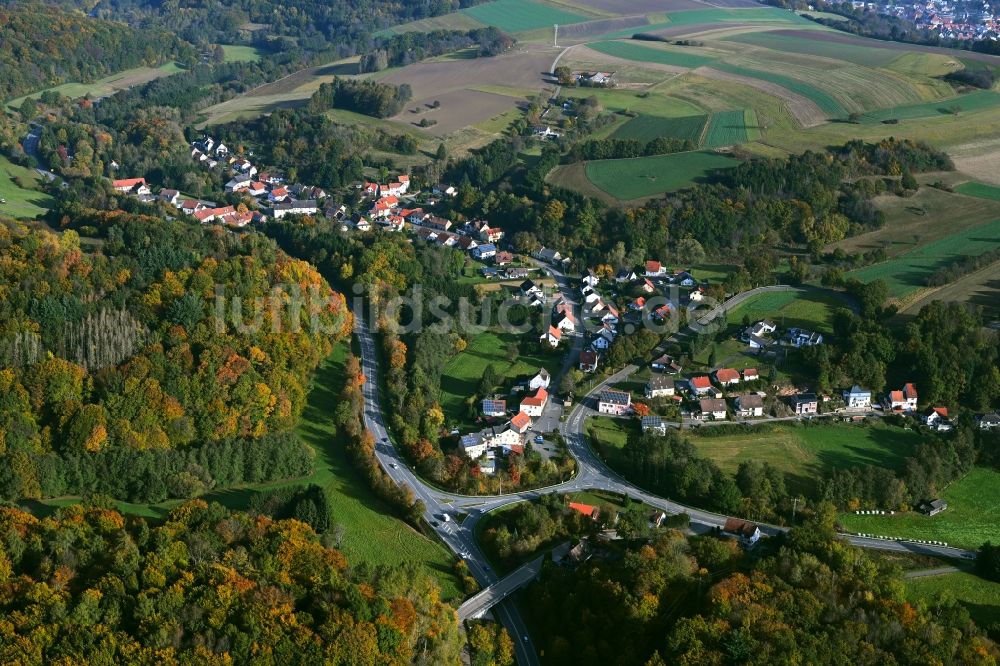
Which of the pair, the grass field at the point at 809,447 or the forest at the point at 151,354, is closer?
the forest at the point at 151,354

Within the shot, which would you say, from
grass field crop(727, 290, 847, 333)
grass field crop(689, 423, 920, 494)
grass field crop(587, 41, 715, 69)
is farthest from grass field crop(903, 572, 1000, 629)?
grass field crop(587, 41, 715, 69)

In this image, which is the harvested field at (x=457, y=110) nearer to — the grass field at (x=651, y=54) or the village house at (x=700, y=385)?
the grass field at (x=651, y=54)

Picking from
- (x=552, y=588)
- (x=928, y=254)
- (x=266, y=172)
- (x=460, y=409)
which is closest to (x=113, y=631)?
(x=552, y=588)

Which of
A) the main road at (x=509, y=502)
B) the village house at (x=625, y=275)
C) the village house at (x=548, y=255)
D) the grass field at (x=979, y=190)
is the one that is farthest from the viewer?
the grass field at (x=979, y=190)

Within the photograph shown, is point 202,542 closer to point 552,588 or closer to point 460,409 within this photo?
point 552,588

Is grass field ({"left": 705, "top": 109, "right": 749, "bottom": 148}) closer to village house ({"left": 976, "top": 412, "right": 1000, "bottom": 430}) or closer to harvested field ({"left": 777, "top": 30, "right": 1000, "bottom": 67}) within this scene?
harvested field ({"left": 777, "top": 30, "right": 1000, "bottom": 67})

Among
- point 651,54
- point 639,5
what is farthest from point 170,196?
point 639,5

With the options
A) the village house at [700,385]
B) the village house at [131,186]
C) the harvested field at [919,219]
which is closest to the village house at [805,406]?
the village house at [700,385]

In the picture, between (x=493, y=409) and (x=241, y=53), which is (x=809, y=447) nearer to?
(x=493, y=409)
